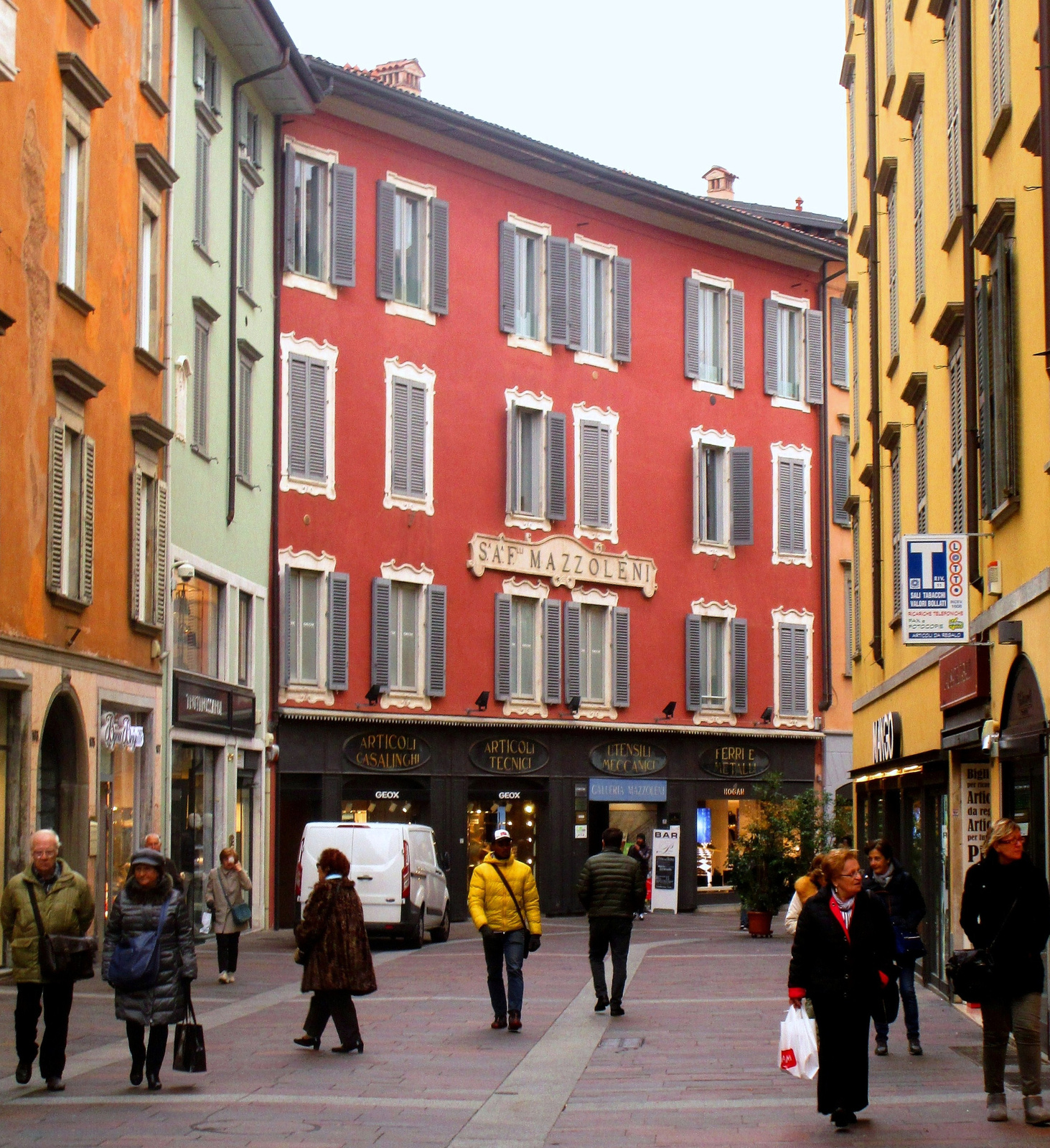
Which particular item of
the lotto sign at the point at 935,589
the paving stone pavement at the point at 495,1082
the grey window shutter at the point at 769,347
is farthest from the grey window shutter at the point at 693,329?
the lotto sign at the point at 935,589

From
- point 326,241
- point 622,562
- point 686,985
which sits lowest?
point 686,985

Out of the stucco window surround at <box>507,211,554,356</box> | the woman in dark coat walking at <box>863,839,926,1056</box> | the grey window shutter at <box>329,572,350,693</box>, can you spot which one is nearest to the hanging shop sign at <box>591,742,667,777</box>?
the grey window shutter at <box>329,572,350,693</box>

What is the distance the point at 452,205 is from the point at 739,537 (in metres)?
10.2

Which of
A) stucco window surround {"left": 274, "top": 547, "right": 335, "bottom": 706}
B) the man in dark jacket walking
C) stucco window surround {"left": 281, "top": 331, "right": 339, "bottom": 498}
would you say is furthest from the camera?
stucco window surround {"left": 274, "top": 547, "right": 335, "bottom": 706}

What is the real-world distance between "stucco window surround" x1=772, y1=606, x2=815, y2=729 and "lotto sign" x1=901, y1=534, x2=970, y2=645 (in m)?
26.1

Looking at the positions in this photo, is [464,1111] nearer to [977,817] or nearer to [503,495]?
[977,817]

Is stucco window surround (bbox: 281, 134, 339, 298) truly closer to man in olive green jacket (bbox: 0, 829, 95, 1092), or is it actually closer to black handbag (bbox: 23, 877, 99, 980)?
man in olive green jacket (bbox: 0, 829, 95, 1092)

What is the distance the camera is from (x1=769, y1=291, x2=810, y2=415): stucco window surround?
4366 cm

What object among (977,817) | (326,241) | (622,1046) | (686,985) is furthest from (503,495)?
(622,1046)

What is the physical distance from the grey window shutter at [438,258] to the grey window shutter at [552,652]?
634 centimetres

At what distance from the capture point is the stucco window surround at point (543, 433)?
124ft

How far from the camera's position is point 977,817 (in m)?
18.2

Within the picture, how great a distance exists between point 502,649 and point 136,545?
13396mm

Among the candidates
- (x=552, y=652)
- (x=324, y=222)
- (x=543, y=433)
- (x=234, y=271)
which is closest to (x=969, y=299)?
(x=234, y=271)
